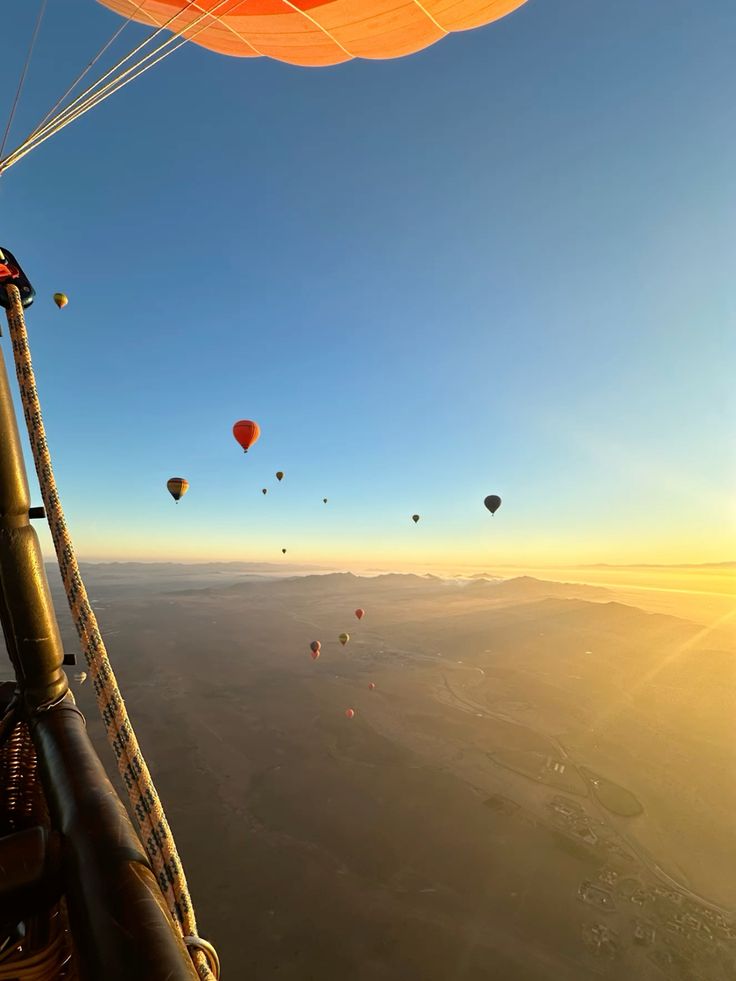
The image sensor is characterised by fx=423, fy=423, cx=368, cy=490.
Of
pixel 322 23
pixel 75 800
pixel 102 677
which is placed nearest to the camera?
→ pixel 75 800

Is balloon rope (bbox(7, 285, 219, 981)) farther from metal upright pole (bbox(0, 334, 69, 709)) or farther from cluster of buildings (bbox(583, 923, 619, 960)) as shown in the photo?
cluster of buildings (bbox(583, 923, 619, 960))

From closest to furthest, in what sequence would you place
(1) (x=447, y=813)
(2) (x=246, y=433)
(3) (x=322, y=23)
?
(3) (x=322, y=23) → (2) (x=246, y=433) → (1) (x=447, y=813)

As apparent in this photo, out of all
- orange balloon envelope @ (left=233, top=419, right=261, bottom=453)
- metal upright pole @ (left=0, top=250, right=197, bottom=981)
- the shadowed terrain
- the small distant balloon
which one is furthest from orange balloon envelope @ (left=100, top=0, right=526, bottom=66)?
the shadowed terrain

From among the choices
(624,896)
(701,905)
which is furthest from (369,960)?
(701,905)

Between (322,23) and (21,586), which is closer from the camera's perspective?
(21,586)

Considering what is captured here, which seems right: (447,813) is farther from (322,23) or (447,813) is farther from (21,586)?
(322,23)

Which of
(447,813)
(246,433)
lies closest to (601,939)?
(447,813)

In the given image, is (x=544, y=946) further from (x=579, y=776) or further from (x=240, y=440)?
(x=240, y=440)
